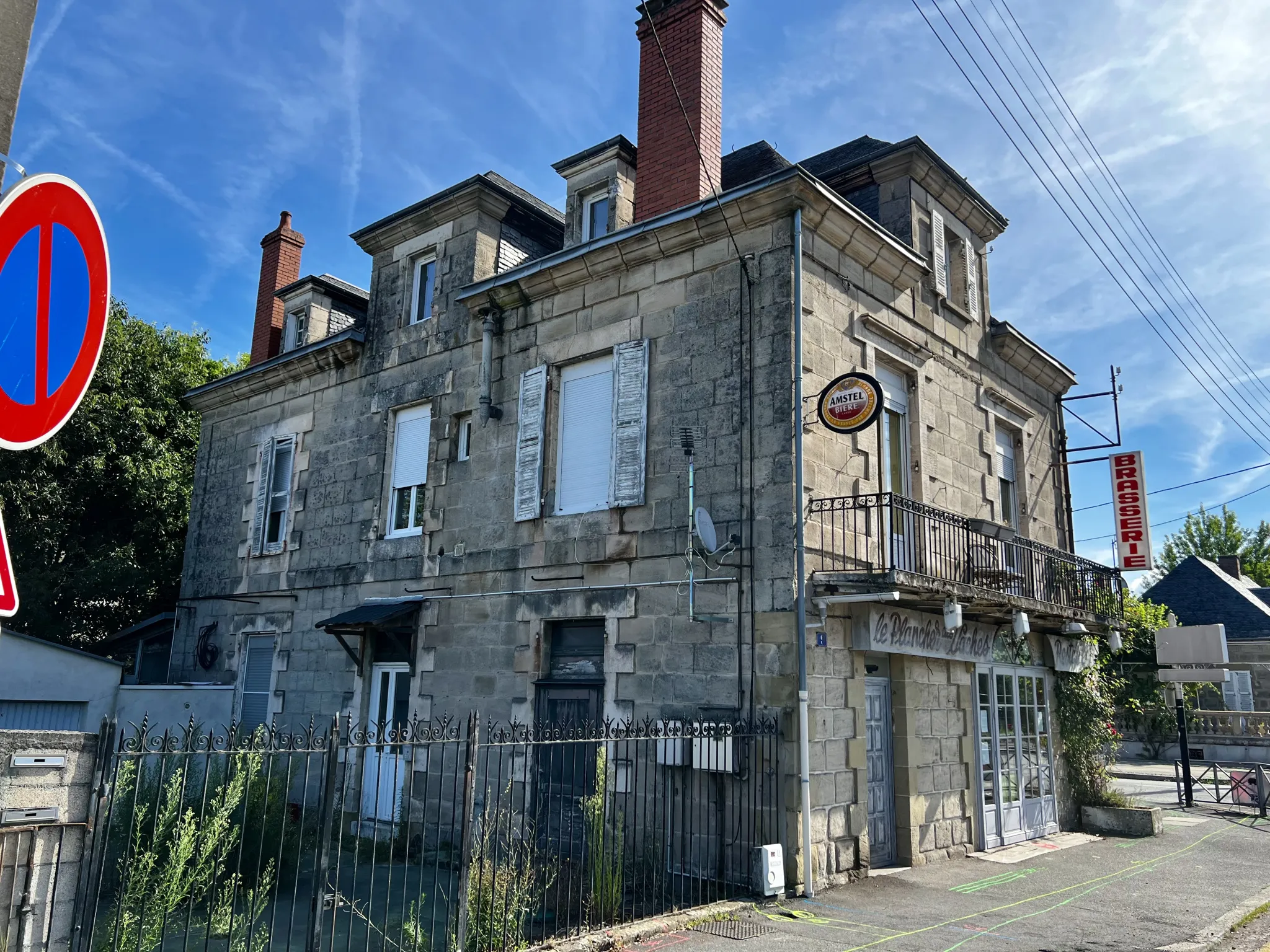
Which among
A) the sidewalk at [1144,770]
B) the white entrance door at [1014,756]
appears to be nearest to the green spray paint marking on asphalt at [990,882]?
the white entrance door at [1014,756]

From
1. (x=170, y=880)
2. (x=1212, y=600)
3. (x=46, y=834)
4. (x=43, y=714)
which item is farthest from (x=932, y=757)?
(x=1212, y=600)

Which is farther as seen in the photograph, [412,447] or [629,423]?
[412,447]

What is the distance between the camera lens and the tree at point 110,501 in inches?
759

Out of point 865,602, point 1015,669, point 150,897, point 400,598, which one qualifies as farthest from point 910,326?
point 150,897

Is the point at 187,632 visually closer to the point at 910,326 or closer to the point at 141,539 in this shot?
the point at 141,539

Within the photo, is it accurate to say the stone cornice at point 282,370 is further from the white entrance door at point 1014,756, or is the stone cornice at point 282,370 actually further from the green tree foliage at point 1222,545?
the green tree foliage at point 1222,545

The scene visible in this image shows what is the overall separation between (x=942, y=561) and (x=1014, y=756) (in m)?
3.60

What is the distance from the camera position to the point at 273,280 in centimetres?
1902

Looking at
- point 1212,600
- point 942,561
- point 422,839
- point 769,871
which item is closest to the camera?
point 422,839

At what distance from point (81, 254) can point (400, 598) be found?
34.9 ft

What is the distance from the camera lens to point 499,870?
7.14 meters

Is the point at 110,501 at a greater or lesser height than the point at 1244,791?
greater

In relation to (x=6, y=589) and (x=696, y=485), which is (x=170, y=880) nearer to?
(x=6, y=589)

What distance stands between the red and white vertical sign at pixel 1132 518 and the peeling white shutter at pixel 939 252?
14.1 ft
